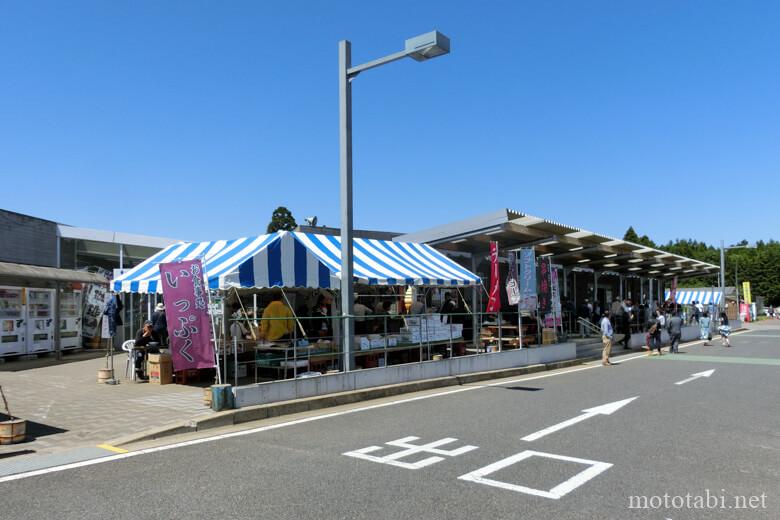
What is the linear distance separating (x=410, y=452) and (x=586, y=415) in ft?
12.0

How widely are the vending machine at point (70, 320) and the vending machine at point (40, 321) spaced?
76cm

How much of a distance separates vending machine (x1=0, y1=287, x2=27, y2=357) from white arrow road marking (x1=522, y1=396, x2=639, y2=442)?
1519 centimetres

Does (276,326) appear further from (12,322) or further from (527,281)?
(12,322)

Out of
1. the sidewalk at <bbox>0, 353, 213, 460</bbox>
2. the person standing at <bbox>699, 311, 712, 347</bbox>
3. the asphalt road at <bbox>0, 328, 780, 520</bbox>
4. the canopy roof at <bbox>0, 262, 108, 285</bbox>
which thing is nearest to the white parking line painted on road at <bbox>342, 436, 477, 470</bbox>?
the asphalt road at <bbox>0, 328, 780, 520</bbox>

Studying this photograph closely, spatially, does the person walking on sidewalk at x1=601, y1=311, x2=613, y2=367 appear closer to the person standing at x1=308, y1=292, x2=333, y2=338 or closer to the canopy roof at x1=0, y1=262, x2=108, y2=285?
the person standing at x1=308, y1=292, x2=333, y2=338

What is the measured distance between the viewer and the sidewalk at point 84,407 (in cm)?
736

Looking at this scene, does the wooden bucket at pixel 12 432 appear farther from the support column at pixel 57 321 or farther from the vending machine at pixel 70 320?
the vending machine at pixel 70 320

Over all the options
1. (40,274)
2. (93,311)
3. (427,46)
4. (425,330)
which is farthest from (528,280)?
(93,311)

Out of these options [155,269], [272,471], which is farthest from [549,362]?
[272,471]

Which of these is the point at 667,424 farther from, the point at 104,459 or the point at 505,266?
the point at 505,266

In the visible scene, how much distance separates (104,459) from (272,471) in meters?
2.09

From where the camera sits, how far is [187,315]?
10.1 m

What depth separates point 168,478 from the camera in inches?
224
